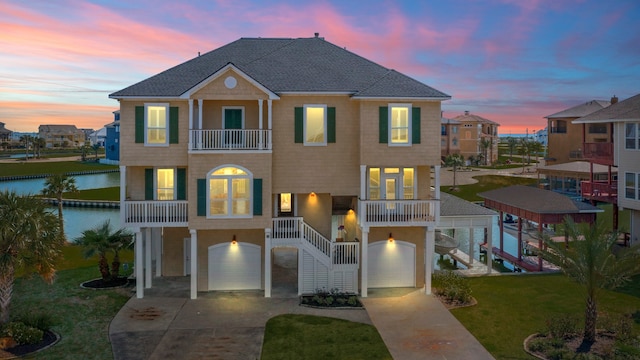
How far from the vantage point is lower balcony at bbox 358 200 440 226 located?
63.6 feet

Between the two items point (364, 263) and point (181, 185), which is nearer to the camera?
point (364, 263)

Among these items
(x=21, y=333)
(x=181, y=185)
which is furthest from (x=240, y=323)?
(x=181, y=185)

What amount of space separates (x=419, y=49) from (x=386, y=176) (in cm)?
2172

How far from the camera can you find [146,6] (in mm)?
28250

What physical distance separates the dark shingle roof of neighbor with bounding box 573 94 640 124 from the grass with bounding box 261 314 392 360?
18335 mm

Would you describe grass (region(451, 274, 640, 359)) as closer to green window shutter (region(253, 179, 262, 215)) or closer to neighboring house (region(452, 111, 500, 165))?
green window shutter (region(253, 179, 262, 215))

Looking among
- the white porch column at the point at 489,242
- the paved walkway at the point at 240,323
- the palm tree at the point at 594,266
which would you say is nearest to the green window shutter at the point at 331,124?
the paved walkway at the point at 240,323

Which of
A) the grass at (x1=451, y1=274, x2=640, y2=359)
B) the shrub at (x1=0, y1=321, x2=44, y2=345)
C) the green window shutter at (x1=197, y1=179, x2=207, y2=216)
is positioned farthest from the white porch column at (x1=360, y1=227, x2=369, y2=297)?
the shrub at (x1=0, y1=321, x2=44, y2=345)

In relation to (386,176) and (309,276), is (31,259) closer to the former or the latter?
(309,276)

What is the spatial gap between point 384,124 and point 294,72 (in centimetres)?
505

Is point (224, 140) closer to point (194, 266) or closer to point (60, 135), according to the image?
point (194, 266)

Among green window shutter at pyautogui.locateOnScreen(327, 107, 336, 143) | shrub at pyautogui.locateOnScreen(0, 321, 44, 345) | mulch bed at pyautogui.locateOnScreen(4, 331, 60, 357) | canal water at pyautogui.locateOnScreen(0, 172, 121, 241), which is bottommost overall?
mulch bed at pyautogui.locateOnScreen(4, 331, 60, 357)

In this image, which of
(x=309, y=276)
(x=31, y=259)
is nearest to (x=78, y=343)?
(x=31, y=259)

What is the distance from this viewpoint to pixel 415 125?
64.6 ft
